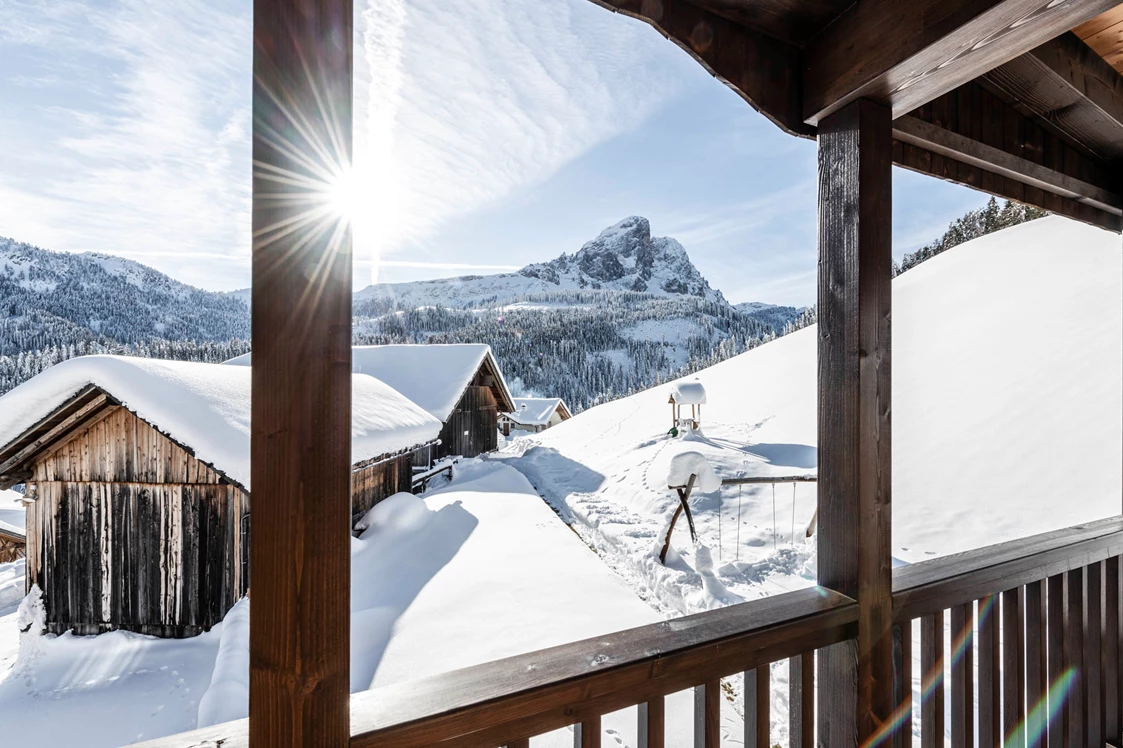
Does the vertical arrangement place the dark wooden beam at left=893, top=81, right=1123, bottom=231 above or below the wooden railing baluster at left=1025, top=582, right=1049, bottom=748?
above

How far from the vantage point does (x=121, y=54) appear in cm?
163

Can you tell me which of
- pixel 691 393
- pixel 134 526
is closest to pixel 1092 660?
pixel 134 526

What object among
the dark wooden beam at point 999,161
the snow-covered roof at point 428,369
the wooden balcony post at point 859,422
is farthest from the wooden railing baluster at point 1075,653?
the snow-covered roof at point 428,369

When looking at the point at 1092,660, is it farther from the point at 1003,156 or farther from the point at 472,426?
the point at 472,426

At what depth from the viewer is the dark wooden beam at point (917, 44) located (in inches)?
37.9

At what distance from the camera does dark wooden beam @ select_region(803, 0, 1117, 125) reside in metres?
0.96

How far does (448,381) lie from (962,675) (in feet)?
33.1

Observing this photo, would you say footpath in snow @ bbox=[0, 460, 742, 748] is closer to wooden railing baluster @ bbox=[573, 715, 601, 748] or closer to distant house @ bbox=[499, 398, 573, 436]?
wooden railing baluster @ bbox=[573, 715, 601, 748]

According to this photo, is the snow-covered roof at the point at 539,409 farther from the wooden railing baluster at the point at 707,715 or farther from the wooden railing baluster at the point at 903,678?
the wooden railing baluster at the point at 707,715

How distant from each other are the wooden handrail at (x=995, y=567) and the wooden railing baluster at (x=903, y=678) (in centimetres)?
6

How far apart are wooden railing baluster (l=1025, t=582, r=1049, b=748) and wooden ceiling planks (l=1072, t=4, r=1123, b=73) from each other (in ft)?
5.86

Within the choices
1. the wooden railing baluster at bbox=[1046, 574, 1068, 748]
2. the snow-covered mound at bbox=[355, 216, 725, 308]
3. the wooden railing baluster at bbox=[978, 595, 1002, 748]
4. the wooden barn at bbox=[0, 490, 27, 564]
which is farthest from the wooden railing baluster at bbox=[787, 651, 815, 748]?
the snow-covered mound at bbox=[355, 216, 725, 308]

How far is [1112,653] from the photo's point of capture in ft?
5.97

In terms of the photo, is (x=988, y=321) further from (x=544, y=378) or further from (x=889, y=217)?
(x=544, y=378)
